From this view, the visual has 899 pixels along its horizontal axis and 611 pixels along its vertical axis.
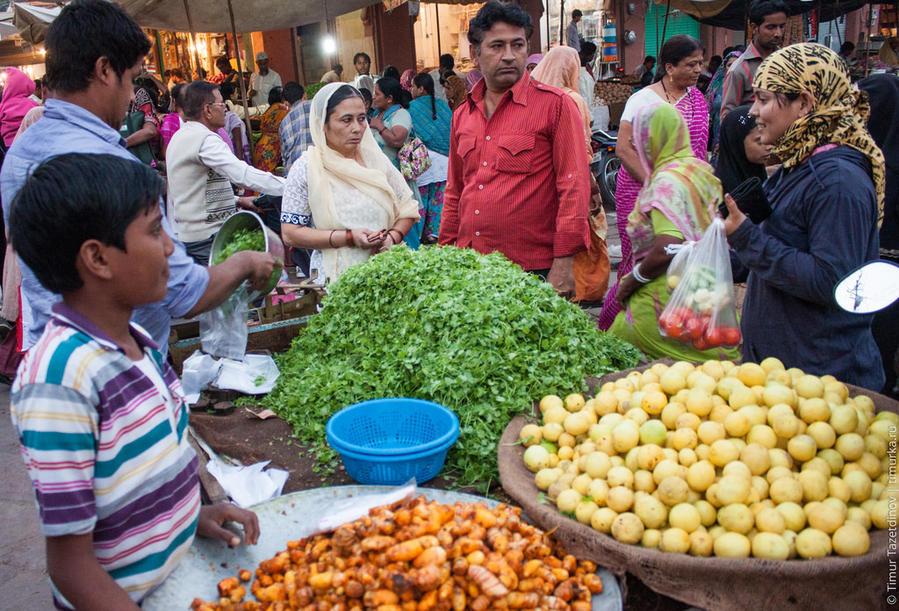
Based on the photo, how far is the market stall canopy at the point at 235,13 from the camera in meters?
8.58

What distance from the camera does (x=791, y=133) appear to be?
2328 mm

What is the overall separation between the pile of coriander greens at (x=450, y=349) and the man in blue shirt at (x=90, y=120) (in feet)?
2.26

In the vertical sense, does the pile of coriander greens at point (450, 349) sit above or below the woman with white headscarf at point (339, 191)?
below

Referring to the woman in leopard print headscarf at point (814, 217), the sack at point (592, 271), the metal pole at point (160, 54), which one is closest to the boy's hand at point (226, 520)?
the woman in leopard print headscarf at point (814, 217)

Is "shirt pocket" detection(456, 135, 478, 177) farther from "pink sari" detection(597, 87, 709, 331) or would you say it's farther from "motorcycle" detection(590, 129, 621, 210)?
"motorcycle" detection(590, 129, 621, 210)

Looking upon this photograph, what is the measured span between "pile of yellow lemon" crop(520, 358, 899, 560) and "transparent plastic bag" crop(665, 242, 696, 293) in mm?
479

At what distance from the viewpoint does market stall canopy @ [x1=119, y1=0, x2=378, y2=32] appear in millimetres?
8578

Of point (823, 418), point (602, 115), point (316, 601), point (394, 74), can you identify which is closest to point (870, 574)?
point (823, 418)

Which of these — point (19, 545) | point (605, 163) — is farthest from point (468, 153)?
point (605, 163)

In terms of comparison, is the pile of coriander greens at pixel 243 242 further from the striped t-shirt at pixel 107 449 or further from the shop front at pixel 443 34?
the shop front at pixel 443 34

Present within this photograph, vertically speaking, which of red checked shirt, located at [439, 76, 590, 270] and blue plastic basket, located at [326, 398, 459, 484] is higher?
red checked shirt, located at [439, 76, 590, 270]

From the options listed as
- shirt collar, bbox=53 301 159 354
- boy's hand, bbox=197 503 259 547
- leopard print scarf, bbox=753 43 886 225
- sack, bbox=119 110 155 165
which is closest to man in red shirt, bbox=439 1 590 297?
leopard print scarf, bbox=753 43 886 225

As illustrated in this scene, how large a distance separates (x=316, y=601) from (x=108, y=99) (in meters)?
1.72

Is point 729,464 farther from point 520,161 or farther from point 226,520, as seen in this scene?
point 520,161
